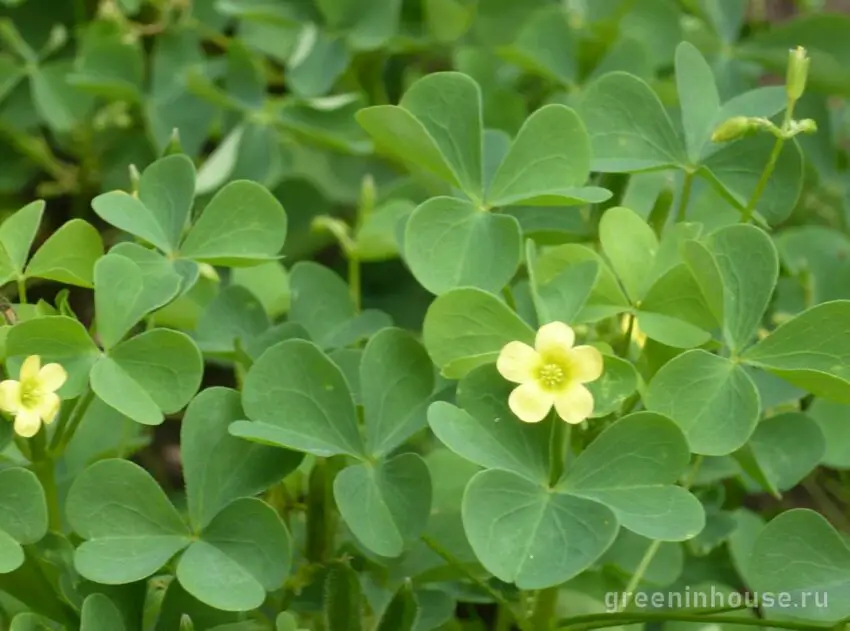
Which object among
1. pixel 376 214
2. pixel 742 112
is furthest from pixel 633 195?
pixel 376 214

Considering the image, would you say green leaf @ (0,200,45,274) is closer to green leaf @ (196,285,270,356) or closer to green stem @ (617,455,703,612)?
green leaf @ (196,285,270,356)

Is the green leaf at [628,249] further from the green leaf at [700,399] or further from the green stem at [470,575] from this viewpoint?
the green stem at [470,575]

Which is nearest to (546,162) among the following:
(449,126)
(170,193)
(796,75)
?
(449,126)

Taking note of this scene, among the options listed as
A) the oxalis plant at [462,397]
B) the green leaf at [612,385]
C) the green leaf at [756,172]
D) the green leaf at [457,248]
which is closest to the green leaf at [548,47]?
the oxalis plant at [462,397]

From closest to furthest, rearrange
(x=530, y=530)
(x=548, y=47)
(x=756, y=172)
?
(x=530, y=530)
(x=756, y=172)
(x=548, y=47)

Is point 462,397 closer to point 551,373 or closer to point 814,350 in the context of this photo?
point 551,373

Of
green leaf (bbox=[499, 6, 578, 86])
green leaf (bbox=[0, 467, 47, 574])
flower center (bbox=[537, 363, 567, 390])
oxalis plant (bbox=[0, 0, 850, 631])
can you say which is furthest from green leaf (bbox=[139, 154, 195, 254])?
green leaf (bbox=[499, 6, 578, 86])
